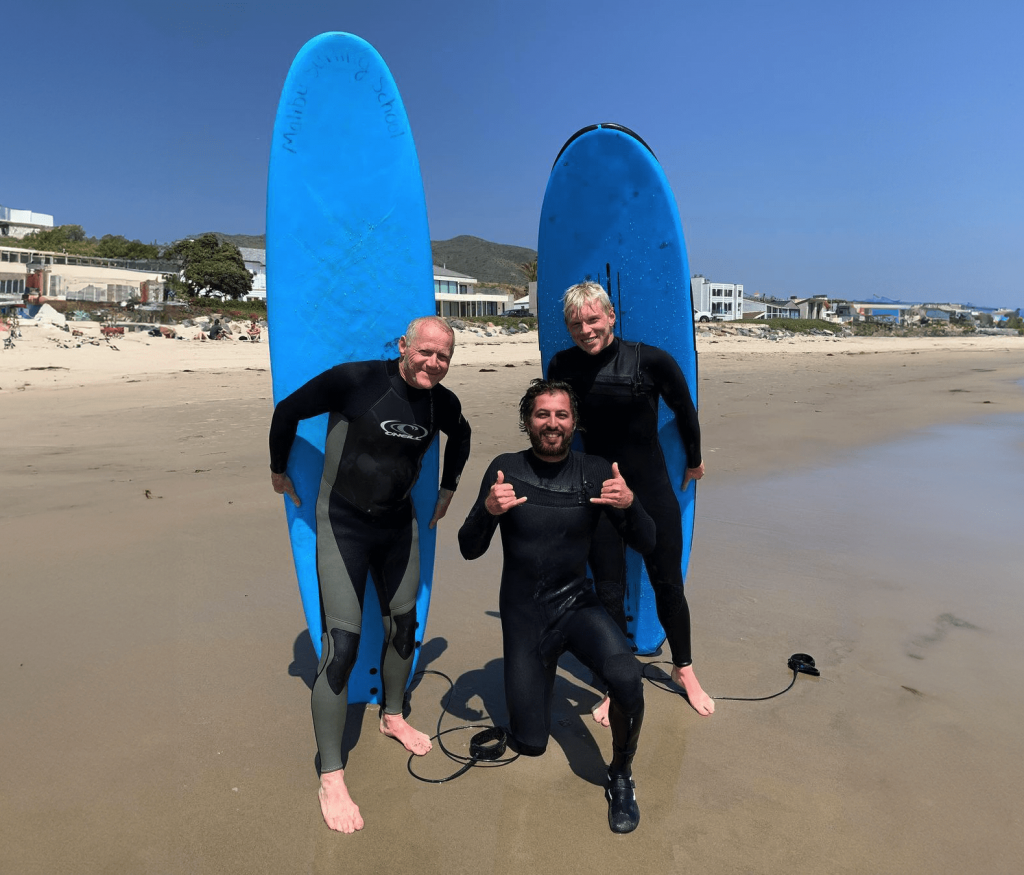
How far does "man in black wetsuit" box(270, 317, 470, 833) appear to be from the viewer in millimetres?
2256

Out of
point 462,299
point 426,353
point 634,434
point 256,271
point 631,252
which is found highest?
point 256,271

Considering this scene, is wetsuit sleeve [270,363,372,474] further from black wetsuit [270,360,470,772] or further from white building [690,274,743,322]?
white building [690,274,743,322]

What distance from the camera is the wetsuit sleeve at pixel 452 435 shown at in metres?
2.43

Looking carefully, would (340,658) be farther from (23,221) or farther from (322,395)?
(23,221)

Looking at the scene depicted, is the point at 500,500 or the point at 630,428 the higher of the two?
the point at 630,428

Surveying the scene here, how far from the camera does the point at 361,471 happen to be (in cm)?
236

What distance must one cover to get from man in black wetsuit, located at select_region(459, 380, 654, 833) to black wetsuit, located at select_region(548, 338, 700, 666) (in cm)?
36

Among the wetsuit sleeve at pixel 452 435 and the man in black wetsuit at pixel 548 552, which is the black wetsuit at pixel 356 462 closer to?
the wetsuit sleeve at pixel 452 435

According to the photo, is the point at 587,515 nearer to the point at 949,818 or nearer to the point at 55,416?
the point at 949,818

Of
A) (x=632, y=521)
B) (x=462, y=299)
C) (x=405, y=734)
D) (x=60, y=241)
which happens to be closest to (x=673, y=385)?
(x=632, y=521)

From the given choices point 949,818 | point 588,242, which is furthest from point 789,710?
point 588,242

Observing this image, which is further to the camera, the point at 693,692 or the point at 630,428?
the point at 693,692

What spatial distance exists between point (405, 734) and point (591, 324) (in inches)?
59.1

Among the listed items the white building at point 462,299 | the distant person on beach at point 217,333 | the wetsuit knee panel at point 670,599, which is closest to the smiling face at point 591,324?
the wetsuit knee panel at point 670,599
